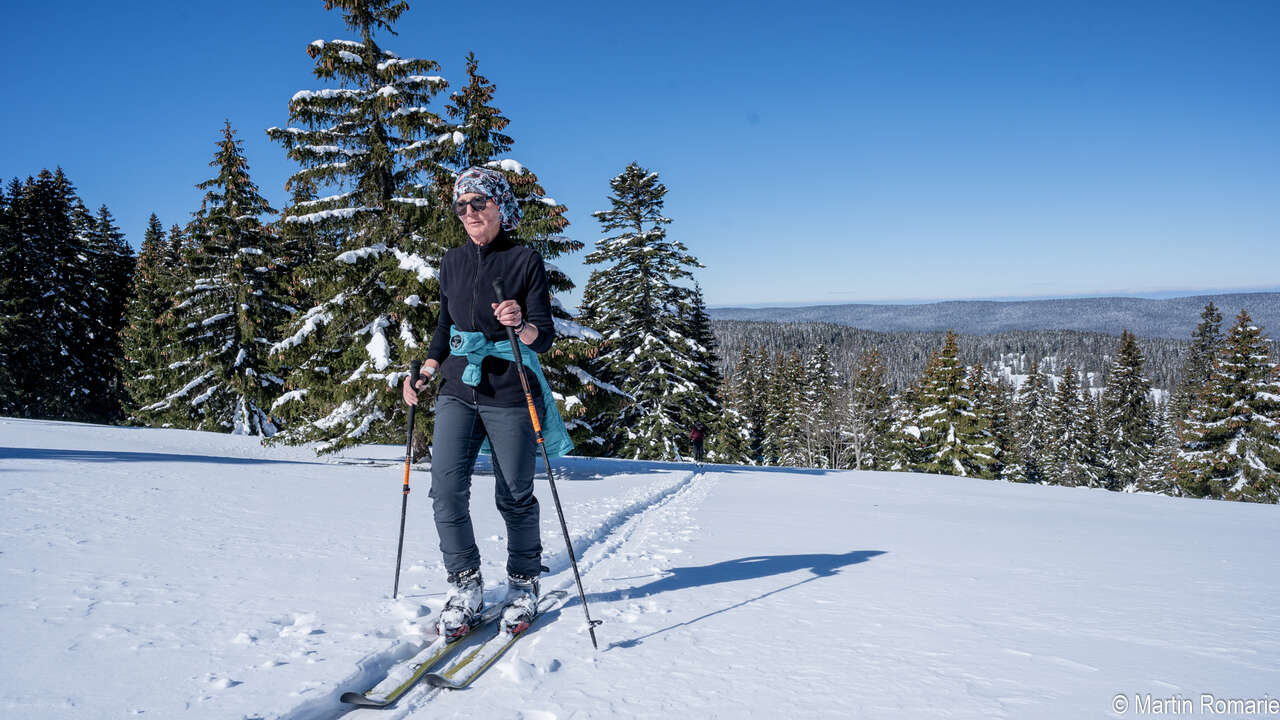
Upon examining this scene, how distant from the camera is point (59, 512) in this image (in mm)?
5465

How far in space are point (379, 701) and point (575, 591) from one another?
1.88 meters

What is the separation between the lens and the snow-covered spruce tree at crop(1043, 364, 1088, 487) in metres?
51.1

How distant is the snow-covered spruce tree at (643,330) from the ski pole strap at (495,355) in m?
22.0

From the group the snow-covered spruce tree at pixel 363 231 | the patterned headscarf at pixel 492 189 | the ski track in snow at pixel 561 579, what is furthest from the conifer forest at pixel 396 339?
the patterned headscarf at pixel 492 189

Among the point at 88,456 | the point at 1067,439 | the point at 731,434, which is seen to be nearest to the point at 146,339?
the point at 88,456

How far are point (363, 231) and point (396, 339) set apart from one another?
2.74 m

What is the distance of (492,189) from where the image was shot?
142 inches

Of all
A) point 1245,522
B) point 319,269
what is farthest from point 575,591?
point 1245,522

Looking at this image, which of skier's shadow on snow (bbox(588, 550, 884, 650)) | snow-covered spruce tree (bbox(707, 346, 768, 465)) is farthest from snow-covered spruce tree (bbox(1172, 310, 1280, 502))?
skier's shadow on snow (bbox(588, 550, 884, 650))

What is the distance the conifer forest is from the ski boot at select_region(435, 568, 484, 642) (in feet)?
27.5

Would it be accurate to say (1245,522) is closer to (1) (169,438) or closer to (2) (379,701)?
(2) (379,701)

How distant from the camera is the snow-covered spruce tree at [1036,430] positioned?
5630 centimetres

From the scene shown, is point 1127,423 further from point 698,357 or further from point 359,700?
point 359,700

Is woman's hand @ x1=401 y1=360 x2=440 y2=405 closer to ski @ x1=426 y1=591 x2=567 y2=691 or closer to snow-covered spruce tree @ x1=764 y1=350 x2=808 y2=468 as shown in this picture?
ski @ x1=426 y1=591 x2=567 y2=691
